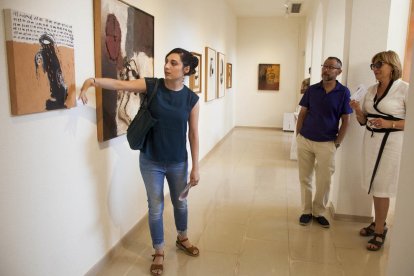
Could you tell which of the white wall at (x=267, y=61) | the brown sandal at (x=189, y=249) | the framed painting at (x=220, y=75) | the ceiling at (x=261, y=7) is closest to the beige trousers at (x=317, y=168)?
the brown sandal at (x=189, y=249)

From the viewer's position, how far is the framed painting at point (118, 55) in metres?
2.42

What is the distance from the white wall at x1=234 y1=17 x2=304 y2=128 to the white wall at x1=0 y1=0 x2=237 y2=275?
23.6 ft

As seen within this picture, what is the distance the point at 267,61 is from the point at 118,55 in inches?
324

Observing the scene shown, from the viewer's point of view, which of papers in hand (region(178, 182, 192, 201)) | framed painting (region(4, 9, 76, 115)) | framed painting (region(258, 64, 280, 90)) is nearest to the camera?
framed painting (region(4, 9, 76, 115))

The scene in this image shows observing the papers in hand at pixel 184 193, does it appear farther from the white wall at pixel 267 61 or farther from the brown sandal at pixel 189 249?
the white wall at pixel 267 61

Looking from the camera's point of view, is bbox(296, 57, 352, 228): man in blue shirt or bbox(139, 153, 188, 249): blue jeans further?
bbox(296, 57, 352, 228): man in blue shirt

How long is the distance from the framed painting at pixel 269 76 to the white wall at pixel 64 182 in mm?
7286

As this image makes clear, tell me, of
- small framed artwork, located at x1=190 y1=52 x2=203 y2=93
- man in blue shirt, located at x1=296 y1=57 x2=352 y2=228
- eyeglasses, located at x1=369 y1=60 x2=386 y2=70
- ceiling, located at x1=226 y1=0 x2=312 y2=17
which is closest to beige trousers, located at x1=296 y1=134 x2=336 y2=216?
man in blue shirt, located at x1=296 y1=57 x2=352 y2=228

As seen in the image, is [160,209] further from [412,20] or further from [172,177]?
[412,20]

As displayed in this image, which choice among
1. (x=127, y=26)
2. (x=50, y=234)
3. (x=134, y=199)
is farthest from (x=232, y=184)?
(x=50, y=234)

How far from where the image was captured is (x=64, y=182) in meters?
2.12

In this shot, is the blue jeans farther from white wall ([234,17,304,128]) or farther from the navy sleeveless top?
white wall ([234,17,304,128])

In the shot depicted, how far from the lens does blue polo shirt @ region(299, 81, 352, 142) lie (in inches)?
127

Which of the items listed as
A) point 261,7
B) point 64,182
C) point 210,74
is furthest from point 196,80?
point 261,7
